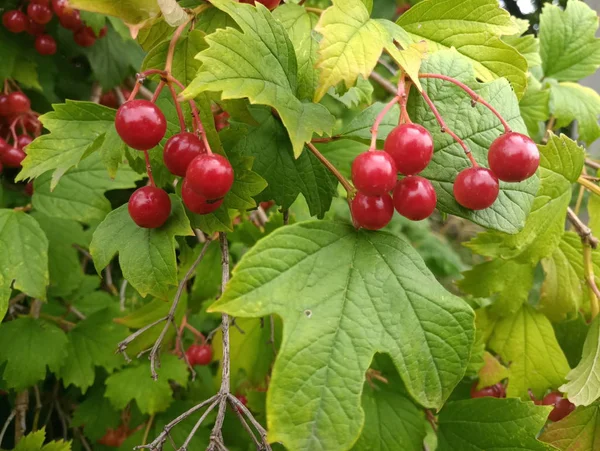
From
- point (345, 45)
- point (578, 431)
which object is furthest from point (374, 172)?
point (578, 431)

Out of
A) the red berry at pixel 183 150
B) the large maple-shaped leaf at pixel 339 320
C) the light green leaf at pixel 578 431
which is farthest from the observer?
the light green leaf at pixel 578 431

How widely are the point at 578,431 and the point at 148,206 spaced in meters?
0.93

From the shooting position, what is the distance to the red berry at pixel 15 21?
4.88 ft

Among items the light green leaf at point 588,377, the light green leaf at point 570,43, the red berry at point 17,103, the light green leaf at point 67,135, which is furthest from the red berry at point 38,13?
the light green leaf at point 588,377

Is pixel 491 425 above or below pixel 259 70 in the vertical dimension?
below

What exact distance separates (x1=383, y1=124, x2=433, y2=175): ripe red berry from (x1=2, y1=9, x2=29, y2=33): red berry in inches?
51.6

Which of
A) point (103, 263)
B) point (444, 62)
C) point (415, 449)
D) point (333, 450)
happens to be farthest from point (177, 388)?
point (444, 62)

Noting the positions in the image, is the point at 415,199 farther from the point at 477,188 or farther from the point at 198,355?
the point at 198,355

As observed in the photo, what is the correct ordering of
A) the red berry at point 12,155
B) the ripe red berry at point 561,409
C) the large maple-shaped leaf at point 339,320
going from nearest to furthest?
the large maple-shaped leaf at point 339,320 < the ripe red berry at point 561,409 < the red berry at point 12,155

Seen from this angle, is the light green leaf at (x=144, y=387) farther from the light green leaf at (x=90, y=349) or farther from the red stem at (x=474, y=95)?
the red stem at (x=474, y=95)

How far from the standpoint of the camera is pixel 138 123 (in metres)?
0.70

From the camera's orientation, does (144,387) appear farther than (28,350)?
Yes

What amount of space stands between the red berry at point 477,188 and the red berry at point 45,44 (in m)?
1.37

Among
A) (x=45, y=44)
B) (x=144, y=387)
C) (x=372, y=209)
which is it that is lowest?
(x=144, y=387)
